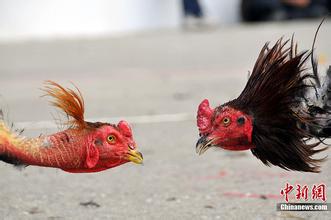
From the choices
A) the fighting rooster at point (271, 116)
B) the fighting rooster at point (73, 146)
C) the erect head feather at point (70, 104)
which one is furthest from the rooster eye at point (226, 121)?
the erect head feather at point (70, 104)

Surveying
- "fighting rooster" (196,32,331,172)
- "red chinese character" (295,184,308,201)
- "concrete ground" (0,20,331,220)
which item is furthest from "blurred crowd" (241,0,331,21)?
"fighting rooster" (196,32,331,172)

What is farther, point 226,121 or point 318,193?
point 318,193

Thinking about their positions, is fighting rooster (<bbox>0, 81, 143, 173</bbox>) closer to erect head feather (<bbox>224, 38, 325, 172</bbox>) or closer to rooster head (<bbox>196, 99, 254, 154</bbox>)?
rooster head (<bbox>196, 99, 254, 154</bbox>)

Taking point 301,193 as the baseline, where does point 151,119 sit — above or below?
below

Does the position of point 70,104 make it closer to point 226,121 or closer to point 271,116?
point 226,121

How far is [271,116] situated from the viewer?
302 centimetres

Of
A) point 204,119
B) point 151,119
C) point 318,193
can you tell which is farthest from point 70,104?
point 151,119

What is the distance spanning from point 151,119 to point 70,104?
4.53 metres

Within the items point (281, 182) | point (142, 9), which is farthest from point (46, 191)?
point (142, 9)

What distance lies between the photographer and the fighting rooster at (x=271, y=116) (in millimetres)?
3020

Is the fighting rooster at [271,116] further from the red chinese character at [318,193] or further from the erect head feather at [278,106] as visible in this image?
the red chinese character at [318,193]

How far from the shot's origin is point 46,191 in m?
4.91

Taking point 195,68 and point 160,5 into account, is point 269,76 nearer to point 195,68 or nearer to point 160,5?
point 195,68

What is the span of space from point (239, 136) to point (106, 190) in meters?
2.04
